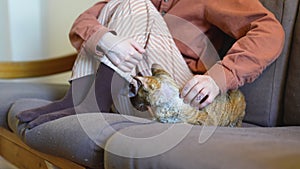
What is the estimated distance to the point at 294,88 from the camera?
43.9 inches

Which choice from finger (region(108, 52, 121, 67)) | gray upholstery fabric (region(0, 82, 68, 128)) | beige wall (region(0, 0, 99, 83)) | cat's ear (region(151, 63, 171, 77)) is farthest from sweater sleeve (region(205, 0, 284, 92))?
beige wall (region(0, 0, 99, 83))

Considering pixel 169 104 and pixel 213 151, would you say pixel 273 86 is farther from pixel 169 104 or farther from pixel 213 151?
pixel 213 151

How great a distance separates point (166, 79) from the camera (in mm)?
979

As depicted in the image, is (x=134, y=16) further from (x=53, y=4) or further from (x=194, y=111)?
(x=53, y=4)

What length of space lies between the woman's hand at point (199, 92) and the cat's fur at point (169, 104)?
0.01 metres

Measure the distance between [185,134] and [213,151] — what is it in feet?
0.35

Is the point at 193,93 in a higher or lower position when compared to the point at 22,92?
higher

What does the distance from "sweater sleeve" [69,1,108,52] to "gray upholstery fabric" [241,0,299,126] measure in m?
0.42

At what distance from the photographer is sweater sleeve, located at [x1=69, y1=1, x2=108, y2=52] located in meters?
1.15

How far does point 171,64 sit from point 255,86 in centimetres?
24

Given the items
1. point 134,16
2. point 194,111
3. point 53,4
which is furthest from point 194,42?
point 53,4

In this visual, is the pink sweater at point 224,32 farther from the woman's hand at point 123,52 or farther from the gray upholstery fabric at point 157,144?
the gray upholstery fabric at point 157,144

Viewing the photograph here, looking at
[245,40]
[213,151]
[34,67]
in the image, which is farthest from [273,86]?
[34,67]

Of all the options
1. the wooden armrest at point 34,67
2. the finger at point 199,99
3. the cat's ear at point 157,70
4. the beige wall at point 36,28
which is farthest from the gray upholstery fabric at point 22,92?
the beige wall at point 36,28
